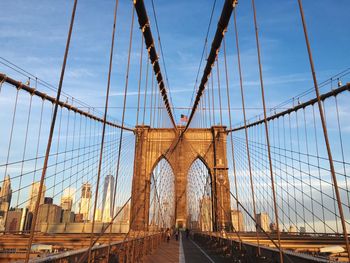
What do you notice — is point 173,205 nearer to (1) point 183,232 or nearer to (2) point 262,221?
(1) point 183,232

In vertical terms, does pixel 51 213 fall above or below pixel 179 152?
below

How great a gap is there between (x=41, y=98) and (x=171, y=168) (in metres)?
18.0

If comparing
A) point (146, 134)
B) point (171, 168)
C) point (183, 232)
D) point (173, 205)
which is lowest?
point (183, 232)

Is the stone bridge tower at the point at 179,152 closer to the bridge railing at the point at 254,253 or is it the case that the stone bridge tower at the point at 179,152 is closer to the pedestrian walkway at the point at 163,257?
the pedestrian walkway at the point at 163,257

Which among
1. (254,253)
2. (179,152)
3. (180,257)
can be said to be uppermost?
(179,152)

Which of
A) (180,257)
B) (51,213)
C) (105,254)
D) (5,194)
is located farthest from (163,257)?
(51,213)

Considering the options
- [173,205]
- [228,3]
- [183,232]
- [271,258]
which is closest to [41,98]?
[228,3]

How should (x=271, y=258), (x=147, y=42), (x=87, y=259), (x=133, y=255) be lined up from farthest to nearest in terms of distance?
(x=147, y=42)
(x=133, y=255)
(x=271, y=258)
(x=87, y=259)

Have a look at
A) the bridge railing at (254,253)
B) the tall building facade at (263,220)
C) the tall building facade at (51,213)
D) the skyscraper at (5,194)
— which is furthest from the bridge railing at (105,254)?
the tall building facade at (263,220)

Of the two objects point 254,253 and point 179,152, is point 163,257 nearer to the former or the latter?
point 254,253

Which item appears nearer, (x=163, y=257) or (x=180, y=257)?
(x=163, y=257)

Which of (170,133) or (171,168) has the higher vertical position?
(170,133)

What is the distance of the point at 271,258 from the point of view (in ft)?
13.4

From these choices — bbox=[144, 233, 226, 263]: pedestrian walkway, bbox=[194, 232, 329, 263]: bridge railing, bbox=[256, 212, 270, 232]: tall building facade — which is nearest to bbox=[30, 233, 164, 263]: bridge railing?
bbox=[144, 233, 226, 263]: pedestrian walkway
